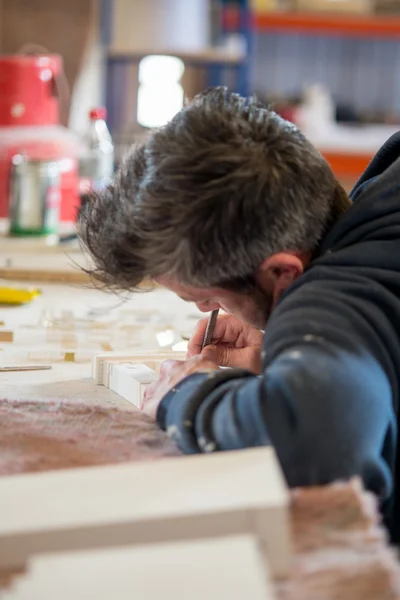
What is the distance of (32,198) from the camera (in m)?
2.11

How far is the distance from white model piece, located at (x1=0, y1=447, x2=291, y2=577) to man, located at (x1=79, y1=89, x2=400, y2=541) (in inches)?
3.3

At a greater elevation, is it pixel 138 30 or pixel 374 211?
pixel 374 211

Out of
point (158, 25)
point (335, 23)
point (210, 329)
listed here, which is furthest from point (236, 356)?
point (335, 23)

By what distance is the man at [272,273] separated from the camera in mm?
769

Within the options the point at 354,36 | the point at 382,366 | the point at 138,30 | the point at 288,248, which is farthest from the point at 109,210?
the point at 354,36

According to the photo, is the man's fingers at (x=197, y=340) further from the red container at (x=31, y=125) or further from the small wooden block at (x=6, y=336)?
the red container at (x=31, y=125)

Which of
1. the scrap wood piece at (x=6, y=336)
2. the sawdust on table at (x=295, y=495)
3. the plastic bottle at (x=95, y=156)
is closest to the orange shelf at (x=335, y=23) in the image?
the plastic bottle at (x=95, y=156)

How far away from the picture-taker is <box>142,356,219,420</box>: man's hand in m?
0.97

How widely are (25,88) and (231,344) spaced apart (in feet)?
4.73

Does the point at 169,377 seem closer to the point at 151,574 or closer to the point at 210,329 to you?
the point at 210,329

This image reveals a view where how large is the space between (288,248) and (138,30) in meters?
3.09

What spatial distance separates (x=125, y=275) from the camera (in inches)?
39.0

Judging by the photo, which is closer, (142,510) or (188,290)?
(142,510)

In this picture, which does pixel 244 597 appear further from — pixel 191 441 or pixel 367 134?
pixel 367 134
